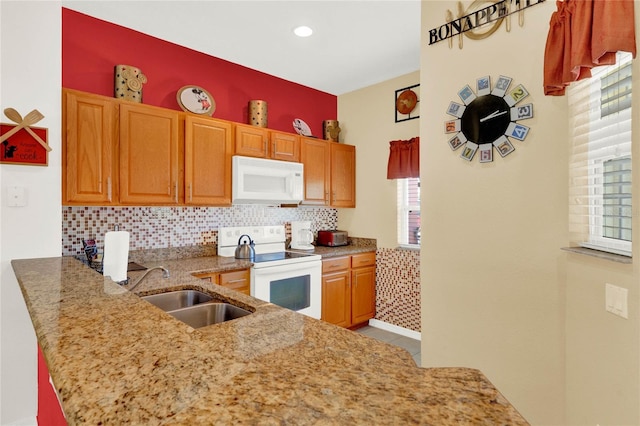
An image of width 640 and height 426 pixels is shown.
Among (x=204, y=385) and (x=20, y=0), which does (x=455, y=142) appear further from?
(x=20, y=0)

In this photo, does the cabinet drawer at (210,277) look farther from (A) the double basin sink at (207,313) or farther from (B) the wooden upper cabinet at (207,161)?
(A) the double basin sink at (207,313)

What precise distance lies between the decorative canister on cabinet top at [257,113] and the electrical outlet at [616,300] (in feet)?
9.64

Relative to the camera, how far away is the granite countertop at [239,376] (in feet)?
1.64

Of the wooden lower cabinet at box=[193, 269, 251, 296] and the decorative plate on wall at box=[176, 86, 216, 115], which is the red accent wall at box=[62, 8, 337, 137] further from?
the wooden lower cabinet at box=[193, 269, 251, 296]

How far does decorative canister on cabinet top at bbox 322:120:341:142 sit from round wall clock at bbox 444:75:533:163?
2191 millimetres

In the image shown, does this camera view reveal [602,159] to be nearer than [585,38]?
No

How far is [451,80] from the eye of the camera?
2064 millimetres

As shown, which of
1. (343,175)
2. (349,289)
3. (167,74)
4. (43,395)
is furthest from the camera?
(343,175)

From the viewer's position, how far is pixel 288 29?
280cm

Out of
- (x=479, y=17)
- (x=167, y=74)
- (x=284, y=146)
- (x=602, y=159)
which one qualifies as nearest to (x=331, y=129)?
(x=284, y=146)

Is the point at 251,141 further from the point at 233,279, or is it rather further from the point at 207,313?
the point at 207,313

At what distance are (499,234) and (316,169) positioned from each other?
2.28m

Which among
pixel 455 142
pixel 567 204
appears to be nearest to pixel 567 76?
pixel 567 204

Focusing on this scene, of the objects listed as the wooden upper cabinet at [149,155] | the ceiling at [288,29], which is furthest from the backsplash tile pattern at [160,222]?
the ceiling at [288,29]
